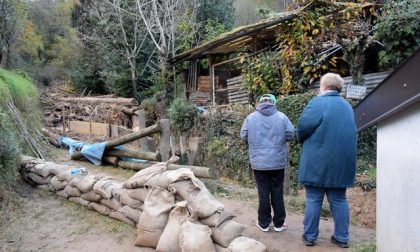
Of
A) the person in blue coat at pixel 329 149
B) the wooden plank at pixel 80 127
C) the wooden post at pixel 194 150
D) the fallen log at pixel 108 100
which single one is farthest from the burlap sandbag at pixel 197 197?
the fallen log at pixel 108 100

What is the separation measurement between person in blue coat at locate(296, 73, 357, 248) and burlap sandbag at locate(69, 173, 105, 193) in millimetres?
3346

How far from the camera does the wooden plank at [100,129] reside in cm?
1464

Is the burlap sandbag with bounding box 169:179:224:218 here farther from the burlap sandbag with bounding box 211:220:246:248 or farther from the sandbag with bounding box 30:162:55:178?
the sandbag with bounding box 30:162:55:178

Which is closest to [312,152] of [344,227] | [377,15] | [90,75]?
[344,227]

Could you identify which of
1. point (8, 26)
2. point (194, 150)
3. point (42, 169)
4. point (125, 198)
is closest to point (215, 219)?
point (125, 198)

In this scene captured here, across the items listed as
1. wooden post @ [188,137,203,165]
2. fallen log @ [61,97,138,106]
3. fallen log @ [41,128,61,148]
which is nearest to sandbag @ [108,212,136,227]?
wooden post @ [188,137,203,165]

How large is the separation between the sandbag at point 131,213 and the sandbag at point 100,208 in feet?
1.23

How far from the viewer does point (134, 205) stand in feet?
16.9

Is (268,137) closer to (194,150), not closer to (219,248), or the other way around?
(219,248)

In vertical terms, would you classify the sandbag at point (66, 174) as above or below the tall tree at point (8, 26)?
below

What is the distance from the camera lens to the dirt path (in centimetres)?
461

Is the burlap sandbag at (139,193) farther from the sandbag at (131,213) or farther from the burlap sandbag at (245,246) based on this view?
the burlap sandbag at (245,246)

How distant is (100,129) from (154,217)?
11.0 meters

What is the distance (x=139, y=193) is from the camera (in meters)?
5.03
